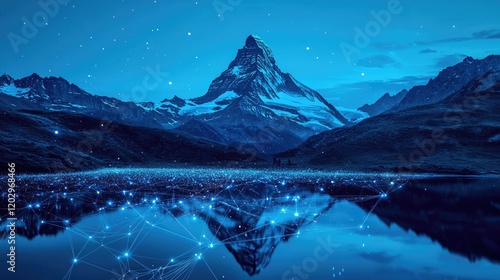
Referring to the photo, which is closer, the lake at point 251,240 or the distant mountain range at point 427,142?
the lake at point 251,240

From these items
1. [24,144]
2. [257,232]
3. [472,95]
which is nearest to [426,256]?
[257,232]

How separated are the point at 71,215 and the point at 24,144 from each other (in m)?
64.0

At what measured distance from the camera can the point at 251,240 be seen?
14.2 meters

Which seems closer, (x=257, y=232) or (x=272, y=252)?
(x=272, y=252)

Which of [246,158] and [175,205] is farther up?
[246,158]

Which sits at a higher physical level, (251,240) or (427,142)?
(427,142)

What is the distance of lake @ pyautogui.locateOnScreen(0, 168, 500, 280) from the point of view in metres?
10.9

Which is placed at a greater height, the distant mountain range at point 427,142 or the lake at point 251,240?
the distant mountain range at point 427,142

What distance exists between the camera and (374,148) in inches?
4646

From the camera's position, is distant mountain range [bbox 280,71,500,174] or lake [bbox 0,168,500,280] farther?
distant mountain range [bbox 280,71,500,174]

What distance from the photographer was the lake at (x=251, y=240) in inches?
428

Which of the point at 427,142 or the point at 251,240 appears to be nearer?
the point at 251,240

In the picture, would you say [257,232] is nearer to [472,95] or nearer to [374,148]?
[374,148]

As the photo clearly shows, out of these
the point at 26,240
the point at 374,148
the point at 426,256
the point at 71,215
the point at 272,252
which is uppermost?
the point at 374,148
